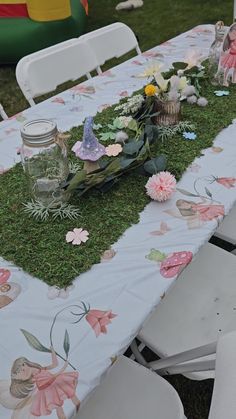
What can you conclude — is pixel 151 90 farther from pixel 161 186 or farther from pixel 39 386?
pixel 39 386

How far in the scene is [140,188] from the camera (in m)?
1.21

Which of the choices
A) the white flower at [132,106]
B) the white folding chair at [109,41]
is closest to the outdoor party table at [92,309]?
the white flower at [132,106]

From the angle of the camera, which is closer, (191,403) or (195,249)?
(195,249)

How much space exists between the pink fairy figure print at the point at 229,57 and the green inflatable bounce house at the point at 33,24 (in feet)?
7.72

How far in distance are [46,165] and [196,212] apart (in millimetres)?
406

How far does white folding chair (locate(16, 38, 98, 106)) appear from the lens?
1.94 meters

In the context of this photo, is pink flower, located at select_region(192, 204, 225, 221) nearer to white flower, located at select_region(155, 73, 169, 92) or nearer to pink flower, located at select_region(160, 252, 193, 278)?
pink flower, located at select_region(160, 252, 193, 278)

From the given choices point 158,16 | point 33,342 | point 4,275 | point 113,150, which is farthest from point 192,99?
point 158,16

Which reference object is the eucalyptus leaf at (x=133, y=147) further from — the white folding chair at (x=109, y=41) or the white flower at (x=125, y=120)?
the white folding chair at (x=109, y=41)

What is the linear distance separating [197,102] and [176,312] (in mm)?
794

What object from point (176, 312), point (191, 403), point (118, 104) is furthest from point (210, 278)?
point (118, 104)

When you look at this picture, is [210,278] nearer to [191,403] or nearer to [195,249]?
[195,249]

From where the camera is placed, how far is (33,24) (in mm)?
Answer: 3750

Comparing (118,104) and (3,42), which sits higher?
(118,104)
